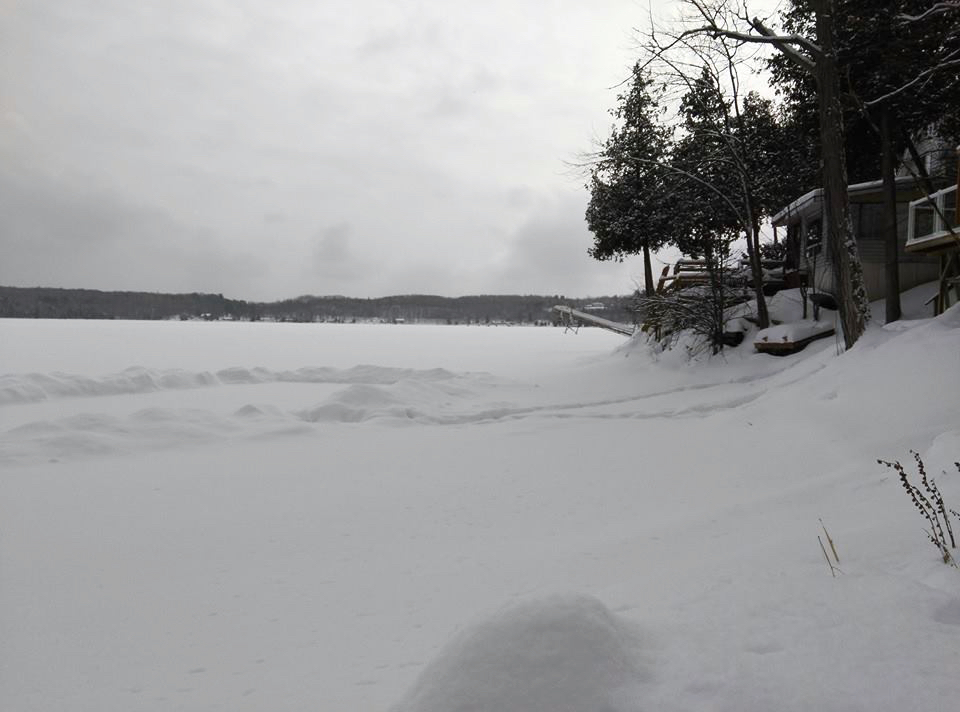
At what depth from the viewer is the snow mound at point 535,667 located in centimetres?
189

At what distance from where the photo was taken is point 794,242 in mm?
22344

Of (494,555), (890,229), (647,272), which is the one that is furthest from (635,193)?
(494,555)

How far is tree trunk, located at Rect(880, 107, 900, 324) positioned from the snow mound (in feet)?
45.2

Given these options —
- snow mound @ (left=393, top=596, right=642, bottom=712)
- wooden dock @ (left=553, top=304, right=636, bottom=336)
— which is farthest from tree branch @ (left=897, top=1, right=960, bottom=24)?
wooden dock @ (left=553, top=304, right=636, bottom=336)

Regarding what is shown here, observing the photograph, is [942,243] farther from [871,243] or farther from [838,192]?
[871,243]

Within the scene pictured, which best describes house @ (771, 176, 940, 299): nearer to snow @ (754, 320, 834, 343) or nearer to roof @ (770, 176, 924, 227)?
roof @ (770, 176, 924, 227)

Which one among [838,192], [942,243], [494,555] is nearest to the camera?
[494,555]

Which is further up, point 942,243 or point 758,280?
point 942,243

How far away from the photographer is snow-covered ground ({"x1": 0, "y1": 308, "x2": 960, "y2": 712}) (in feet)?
6.76

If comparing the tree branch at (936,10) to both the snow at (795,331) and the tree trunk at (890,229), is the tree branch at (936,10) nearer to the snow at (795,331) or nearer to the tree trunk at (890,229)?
the tree trunk at (890,229)

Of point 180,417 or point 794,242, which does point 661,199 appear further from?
point 180,417

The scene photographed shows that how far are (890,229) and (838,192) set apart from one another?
120 inches

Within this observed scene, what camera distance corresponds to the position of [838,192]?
10.6 m

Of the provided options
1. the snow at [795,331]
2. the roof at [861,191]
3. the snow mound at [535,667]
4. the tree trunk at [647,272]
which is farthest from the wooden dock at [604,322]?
the snow mound at [535,667]
